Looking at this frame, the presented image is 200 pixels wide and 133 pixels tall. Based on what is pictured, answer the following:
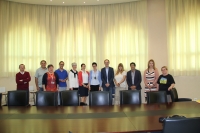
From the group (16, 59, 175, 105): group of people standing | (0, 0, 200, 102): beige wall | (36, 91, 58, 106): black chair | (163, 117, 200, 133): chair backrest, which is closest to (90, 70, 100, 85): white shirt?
(16, 59, 175, 105): group of people standing

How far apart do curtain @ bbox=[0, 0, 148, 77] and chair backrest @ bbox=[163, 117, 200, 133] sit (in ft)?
17.2

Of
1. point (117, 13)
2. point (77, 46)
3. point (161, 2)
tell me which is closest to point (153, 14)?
point (161, 2)

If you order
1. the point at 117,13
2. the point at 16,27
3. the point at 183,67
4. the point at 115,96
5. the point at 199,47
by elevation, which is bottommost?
the point at 115,96

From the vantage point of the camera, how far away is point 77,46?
762cm

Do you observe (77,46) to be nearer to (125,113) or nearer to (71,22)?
(71,22)

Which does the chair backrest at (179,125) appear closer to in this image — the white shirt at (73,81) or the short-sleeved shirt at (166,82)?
the short-sleeved shirt at (166,82)

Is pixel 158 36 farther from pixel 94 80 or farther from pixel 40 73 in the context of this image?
pixel 40 73

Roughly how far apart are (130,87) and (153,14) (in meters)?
3.06

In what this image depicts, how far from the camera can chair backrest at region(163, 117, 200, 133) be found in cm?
193

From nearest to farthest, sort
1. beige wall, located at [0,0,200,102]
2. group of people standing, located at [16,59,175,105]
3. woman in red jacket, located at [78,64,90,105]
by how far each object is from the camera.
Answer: group of people standing, located at [16,59,175,105] < woman in red jacket, located at [78,64,90,105] < beige wall, located at [0,0,200,102]

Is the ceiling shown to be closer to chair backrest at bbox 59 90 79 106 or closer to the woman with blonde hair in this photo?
the woman with blonde hair

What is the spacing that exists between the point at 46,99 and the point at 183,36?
515 centimetres

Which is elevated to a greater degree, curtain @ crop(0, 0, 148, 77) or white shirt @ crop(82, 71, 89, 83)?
curtain @ crop(0, 0, 148, 77)

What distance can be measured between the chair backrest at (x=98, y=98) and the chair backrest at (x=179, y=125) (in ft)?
7.14
